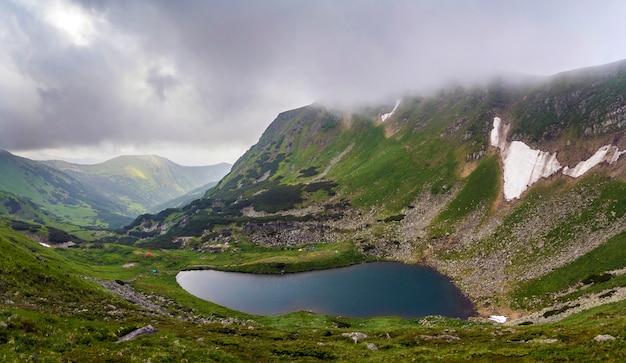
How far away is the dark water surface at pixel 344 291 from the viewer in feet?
294

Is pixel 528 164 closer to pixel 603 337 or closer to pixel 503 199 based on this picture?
pixel 503 199

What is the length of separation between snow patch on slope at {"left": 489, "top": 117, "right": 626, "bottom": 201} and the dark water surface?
58593 mm

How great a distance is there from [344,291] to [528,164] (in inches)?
3972

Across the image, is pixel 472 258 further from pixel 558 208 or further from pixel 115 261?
pixel 115 261

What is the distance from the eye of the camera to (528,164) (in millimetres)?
142375

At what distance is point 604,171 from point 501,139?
208 ft

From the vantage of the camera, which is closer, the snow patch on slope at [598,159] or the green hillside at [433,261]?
the green hillside at [433,261]

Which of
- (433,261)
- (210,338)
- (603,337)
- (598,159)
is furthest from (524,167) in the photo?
(210,338)

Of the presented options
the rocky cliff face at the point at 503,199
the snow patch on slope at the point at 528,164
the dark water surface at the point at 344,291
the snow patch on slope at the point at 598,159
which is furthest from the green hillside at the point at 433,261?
the dark water surface at the point at 344,291

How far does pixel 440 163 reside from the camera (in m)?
183

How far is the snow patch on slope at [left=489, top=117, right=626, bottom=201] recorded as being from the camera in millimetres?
115856

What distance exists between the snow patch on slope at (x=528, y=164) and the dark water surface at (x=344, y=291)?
58.6 metres

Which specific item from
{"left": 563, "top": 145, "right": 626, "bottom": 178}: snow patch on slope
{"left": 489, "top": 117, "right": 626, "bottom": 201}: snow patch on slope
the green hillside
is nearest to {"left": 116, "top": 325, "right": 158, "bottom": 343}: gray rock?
the green hillside

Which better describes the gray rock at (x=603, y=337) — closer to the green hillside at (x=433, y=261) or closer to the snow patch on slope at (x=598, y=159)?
the green hillside at (x=433, y=261)
